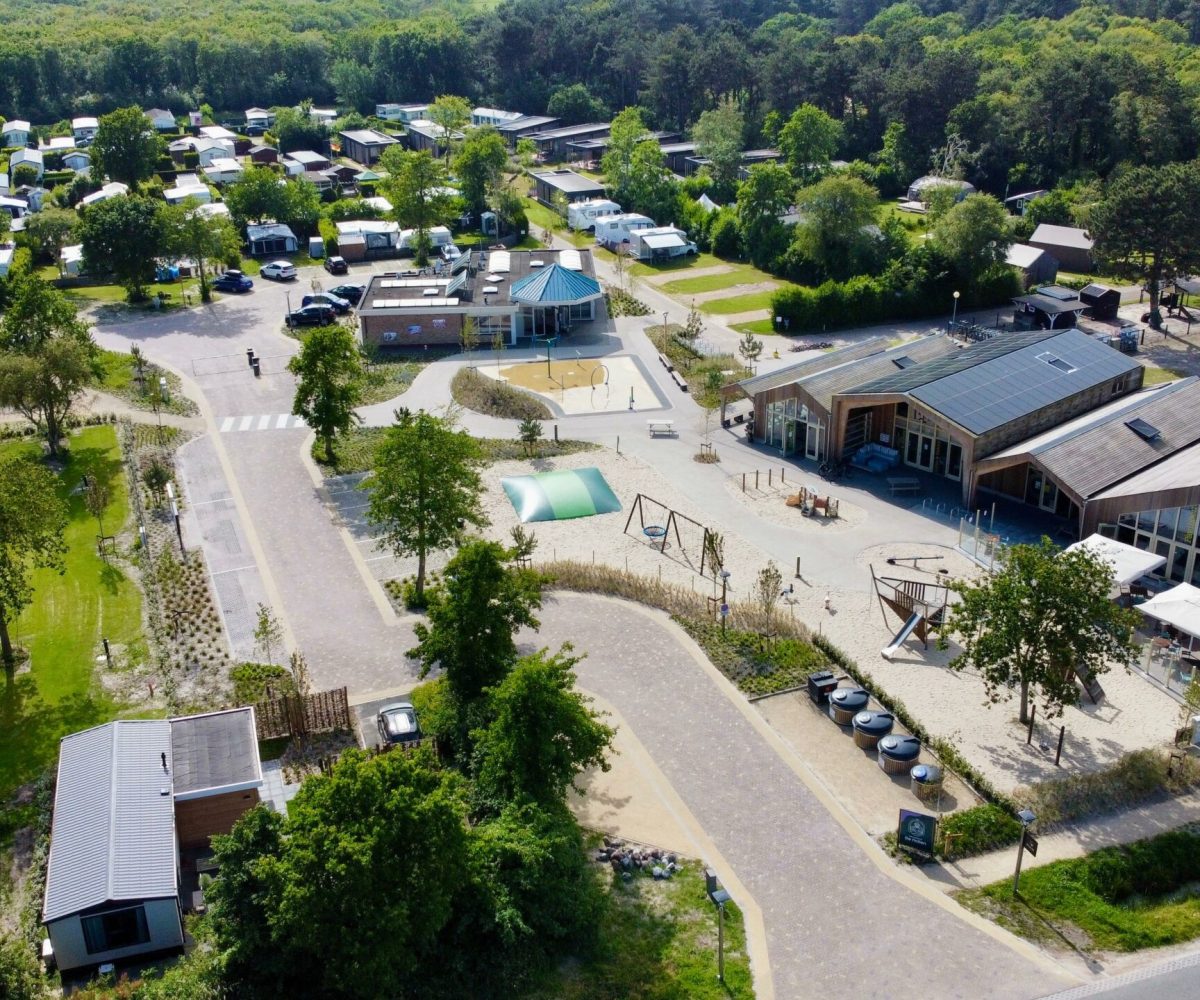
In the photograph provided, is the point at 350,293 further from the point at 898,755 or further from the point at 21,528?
the point at 898,755

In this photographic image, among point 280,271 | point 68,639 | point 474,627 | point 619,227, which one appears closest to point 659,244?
point 619,227

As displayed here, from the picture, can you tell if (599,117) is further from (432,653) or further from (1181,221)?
(432,653)

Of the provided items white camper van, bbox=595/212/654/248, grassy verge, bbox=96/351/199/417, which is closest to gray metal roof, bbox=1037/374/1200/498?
grassy verge, bbox=96/351/199/417

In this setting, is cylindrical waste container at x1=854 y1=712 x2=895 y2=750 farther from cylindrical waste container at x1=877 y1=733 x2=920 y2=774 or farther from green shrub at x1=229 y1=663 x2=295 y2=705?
green shrub at x1=229 y1=663 x2=295 y2=705

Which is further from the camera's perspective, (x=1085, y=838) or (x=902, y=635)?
(x=902, y=635)

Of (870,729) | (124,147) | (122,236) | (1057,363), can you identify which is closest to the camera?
(870,729)

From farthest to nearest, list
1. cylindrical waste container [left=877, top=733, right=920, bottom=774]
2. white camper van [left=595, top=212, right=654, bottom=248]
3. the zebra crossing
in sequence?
white camper van [left=595, top=212, right=654, bottom=248] → the zebra crossing → cylindrical waste container [left=877, top=733, right=920, bottom=774]

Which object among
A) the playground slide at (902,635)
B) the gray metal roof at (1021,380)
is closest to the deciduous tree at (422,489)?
the playground slide at (902,635)
